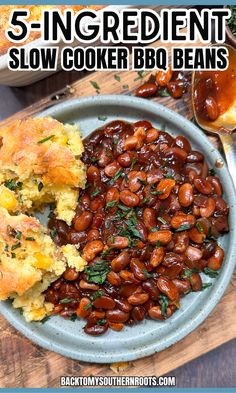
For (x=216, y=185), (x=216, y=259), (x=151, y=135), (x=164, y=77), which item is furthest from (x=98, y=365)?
(x=164, y=77)

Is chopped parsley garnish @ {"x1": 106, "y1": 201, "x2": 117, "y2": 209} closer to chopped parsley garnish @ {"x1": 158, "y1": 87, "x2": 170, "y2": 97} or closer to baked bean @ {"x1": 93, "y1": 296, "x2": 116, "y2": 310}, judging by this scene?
baked bean @ {"x1": 93, "y1": 296, "x2": 116, "y2": 310}

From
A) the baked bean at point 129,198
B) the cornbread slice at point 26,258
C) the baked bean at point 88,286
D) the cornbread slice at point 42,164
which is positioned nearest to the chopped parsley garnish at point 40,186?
the cornbread slice at point 42,164

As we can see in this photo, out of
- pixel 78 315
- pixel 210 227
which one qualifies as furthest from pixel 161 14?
pixel 78 315

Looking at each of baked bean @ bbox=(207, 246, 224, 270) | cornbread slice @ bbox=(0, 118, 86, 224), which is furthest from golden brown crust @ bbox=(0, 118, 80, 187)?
baked bean @ bbox=(207, 246, 224, 270)

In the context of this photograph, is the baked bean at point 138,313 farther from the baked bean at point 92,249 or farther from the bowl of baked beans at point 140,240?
the baked bean at point 92,249

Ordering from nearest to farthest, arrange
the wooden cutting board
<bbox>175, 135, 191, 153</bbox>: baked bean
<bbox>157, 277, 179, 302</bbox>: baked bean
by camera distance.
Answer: <bbox>157, 277, 179, 302</bbox>: baked bean
<bbox>175, 135, 191, 153</bbox>: baked bean
the wooden cutting board

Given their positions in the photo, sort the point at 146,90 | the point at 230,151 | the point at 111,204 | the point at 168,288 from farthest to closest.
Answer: the point at 146,90 → the point at 230,151 → the point at 111,204 → the point at 168,288

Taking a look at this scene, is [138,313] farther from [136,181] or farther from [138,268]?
[136,181]
